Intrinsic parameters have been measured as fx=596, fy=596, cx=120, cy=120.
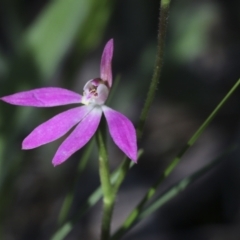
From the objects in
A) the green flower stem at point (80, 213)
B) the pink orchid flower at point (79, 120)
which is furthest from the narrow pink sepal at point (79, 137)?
the green flower stem at point (80, 213)

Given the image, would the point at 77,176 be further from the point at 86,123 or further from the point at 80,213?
the point at 86,123

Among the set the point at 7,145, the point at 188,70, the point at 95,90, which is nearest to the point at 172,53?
the point at 188,70

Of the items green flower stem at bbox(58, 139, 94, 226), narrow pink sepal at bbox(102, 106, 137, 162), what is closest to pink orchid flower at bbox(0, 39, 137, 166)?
narrow pink sepal at bbox(102, 106, 137, 162)

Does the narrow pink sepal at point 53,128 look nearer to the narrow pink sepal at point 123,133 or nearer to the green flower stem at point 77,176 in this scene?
the narrow pink sepal at point 123,133

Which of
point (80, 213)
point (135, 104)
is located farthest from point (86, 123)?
point (135, 104)

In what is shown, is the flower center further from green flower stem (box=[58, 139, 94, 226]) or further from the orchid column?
green flower stem (box=[58, 139, 94, 226])

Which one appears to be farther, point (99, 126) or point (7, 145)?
point (7, 145)

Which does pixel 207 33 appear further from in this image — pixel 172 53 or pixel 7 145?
pixel 7 145

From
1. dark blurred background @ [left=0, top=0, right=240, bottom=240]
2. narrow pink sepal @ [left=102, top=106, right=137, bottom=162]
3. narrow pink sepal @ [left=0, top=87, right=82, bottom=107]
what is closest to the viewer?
narrow pink sepal @ [left=102, top=106, right=137, bottom=162]
